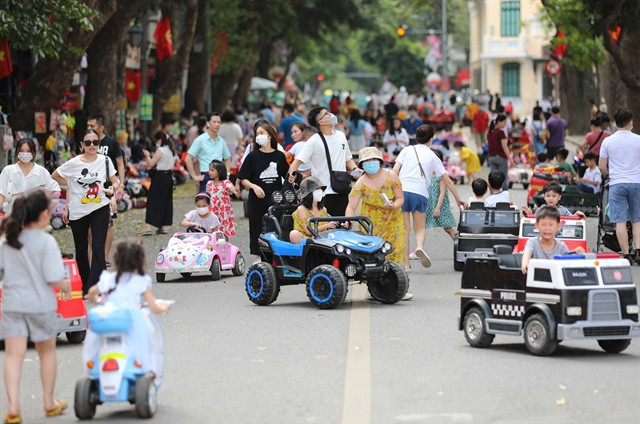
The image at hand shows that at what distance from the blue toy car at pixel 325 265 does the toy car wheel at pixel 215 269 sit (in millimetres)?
2512

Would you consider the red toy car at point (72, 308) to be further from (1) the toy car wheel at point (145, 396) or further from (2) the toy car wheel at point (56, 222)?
(2) the toy car wheel at point (56, 222)

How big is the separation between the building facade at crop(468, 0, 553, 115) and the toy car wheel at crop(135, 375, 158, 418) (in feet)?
291

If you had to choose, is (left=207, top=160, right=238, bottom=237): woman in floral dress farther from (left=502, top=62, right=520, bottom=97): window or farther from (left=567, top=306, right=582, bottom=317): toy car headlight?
(left=502, top=62, right=520, bottom=97): window

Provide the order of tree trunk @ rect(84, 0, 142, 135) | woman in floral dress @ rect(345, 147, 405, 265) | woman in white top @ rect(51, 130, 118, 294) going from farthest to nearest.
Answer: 1. tree trunk @ rect(84, 0, 142, 135)
2. woman in floral dress @ rect(345, 147, 405, 265)
3. woman in white top @ rect(51, 130, 118, 294)

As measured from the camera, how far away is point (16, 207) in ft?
28.2

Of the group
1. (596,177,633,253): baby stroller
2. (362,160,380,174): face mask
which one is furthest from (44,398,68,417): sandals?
(596,177,633,253): baby stroller

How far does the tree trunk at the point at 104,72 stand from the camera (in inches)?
1217

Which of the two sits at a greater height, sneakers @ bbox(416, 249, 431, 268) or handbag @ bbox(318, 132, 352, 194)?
handbag @ bbox(318, 132, 352, 194)

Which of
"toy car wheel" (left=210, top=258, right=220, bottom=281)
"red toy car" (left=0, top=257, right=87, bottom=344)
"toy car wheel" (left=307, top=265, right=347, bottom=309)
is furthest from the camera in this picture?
"toy car wheel" (left=210, top=258, right=220, bottom=281)

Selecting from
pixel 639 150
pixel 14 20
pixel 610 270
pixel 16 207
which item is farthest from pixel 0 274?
pixel 14 20

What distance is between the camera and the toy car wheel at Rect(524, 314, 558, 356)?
33.7 feet

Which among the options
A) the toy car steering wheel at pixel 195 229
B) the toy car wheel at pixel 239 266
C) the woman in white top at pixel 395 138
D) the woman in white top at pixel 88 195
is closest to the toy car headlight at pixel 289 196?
the woman in white top at pixel 88 195

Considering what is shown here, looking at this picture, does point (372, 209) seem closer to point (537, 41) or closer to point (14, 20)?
point (14, 20)

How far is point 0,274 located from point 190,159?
1146 centimetres
